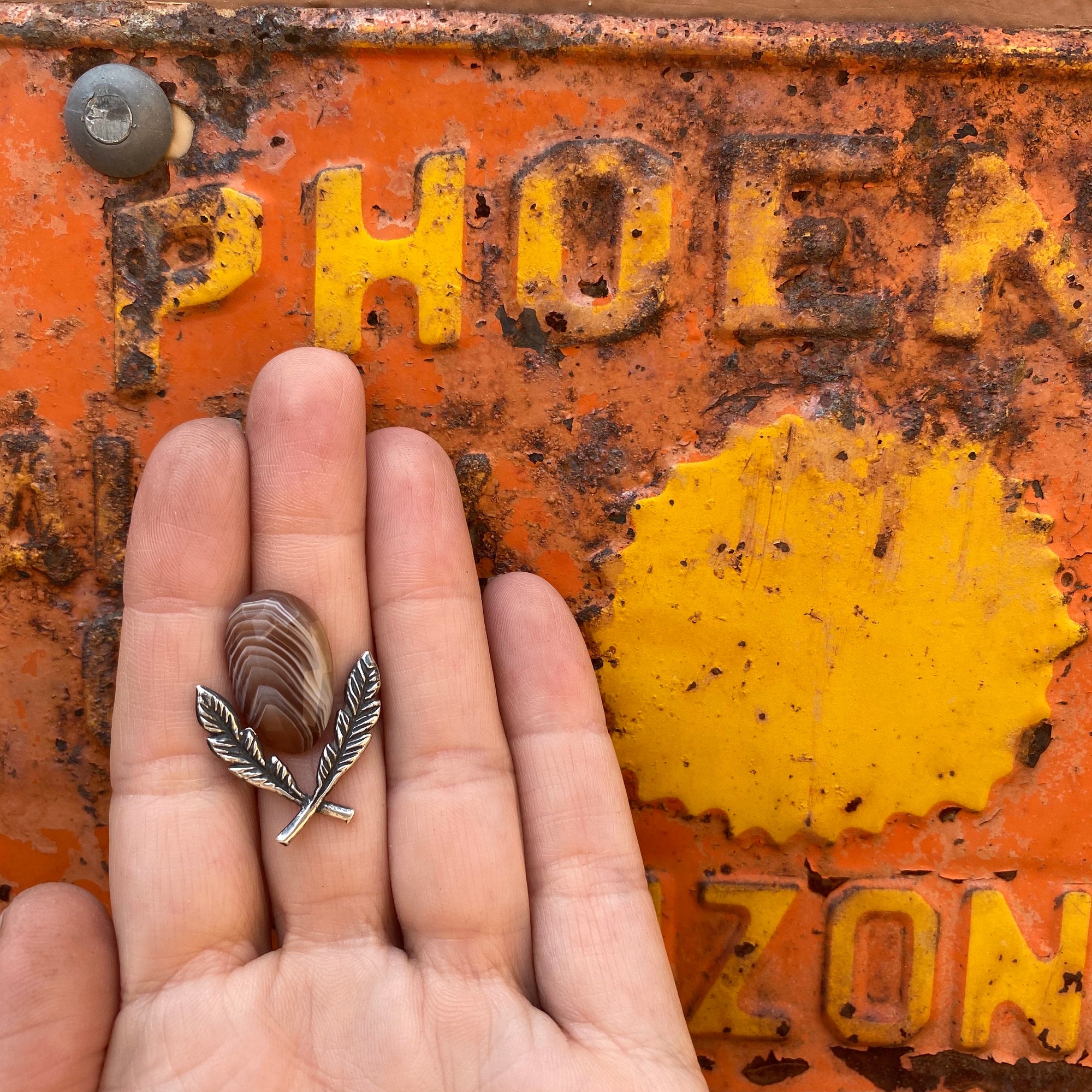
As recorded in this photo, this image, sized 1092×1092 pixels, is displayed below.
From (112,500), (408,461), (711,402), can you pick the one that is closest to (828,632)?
(711,402)

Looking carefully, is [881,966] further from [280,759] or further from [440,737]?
[280,759]

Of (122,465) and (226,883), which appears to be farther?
(122,465)

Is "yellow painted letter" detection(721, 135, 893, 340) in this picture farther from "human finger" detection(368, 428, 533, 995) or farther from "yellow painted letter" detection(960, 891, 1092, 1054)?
"yellow painted letter" detection(960, 891, 1092, 1054)

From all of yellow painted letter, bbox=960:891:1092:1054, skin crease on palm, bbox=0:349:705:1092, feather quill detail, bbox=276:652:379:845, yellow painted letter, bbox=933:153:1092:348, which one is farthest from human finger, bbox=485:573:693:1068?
yellow painted letter, bbox=933:153:1092:348

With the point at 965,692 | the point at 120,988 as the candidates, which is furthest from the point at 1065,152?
the point at 120,988

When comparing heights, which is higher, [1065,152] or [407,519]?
[1065,152]

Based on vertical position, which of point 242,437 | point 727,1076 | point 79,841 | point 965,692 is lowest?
point 727,1076

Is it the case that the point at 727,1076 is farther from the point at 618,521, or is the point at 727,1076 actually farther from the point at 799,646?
the point at 618,521

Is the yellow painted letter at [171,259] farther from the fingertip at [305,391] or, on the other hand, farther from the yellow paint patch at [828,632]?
the yellow paint patch at [828,632]
